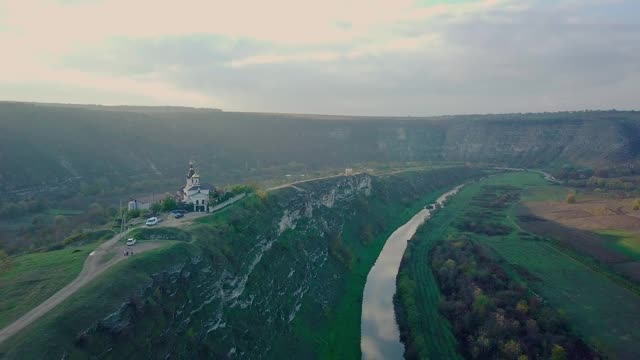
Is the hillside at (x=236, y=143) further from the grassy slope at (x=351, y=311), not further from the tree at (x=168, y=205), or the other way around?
the grassy slope at (x=351, y=311)

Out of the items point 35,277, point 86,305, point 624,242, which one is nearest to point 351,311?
point 86,305

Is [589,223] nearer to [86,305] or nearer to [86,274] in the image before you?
[86,274]

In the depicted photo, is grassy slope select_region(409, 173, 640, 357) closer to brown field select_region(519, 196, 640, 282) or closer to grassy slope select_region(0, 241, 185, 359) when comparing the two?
brown field select_region(519, 196, 640, 282)

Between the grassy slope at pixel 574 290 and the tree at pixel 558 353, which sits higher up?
the tree at pixel 558 353

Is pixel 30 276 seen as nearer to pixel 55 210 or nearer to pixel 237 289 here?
pixel 237 289

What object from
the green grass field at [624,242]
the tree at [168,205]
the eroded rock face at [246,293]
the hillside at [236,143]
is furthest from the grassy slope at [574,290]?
the hillside at [236,143]
